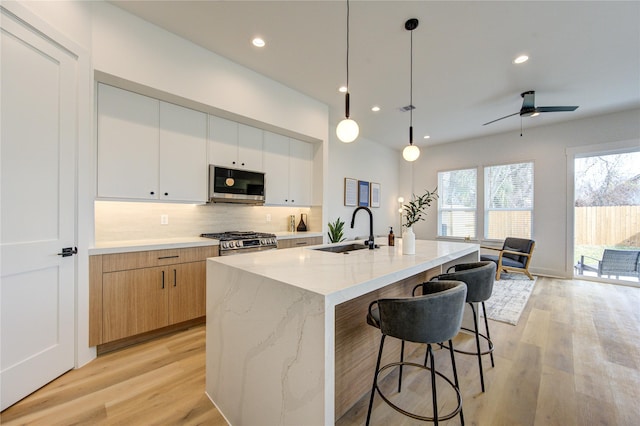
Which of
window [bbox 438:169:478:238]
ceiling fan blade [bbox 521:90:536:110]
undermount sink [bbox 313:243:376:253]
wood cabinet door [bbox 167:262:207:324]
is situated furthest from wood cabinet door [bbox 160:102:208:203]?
window [bbox 438:169:478:238]

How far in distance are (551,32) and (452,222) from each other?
4373 mm

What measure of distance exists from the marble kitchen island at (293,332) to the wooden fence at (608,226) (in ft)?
15.1

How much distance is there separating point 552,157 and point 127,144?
6679 mm

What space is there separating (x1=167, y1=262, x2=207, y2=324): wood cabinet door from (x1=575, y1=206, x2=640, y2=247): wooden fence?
20.6 feet

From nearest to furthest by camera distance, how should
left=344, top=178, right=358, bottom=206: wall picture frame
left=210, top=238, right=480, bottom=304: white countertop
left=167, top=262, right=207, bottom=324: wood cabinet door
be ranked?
left=210, top=238, right=480, bottom=304: white countertop < left=167, top=262, right=207, bottom=324: wood cabinet door < left=344, top=178, right=358, bottom=206: wall picture frame

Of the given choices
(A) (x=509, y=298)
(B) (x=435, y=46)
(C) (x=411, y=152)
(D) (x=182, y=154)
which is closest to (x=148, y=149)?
(D) (x=182, y=154)

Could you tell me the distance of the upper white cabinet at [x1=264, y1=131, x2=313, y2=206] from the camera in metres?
3.67

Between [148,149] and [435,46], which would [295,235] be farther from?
[435,46]

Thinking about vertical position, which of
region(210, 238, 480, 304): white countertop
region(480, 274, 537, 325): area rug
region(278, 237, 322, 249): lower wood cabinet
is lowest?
region(480, 274, 537, 325): area rug

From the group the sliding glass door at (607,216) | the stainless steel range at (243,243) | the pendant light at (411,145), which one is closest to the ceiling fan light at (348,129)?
the pendant light at (411,145)

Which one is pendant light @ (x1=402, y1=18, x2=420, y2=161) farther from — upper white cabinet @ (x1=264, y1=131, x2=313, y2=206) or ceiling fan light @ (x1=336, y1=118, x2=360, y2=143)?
upper white cabinet @ (x1=264, y1=131, x2=313, y2=206)

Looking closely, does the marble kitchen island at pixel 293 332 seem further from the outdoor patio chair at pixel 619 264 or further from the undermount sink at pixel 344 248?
the outdoor patio chair at pixel 619 264

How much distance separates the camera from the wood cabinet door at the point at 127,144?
2340 mm

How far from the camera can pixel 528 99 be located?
12.1ft
